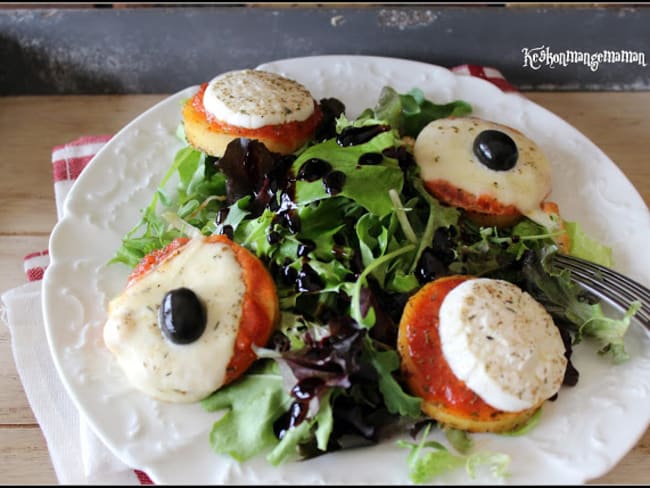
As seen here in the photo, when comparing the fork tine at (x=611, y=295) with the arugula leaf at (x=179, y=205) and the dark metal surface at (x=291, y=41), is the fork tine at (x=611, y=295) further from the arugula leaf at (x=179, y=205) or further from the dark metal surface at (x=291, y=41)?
the dark metal surface at (x=291, y=41)

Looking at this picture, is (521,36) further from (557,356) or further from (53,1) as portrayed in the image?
(53,1)

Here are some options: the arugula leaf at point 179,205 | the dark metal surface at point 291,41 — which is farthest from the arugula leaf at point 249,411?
the dark metal surface at point 291,41

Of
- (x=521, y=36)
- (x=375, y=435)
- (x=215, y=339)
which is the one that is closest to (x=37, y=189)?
(x=215, y=339)

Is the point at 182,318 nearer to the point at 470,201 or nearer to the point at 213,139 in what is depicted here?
the point at 213,139

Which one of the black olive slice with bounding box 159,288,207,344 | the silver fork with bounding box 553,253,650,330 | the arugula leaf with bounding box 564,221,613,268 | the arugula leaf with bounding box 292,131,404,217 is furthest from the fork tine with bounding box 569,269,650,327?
the black olive slice with bounding box 159,288,207,344

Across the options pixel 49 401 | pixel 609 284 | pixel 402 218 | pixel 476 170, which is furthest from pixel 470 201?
pixel 49 401
